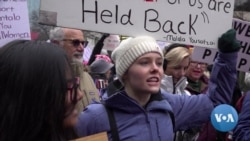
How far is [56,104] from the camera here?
1.38 meters

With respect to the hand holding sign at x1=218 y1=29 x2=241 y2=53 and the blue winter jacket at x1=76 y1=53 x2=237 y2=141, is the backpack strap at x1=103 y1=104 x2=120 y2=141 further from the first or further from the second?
the hand holding sign at x1=218 y1=29 x2=241 y2=53

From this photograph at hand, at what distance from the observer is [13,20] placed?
3184 millimetres

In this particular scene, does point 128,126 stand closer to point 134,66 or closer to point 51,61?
point 134,66

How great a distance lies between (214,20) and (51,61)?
1.51m

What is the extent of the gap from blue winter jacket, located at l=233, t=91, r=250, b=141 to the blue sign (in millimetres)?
182

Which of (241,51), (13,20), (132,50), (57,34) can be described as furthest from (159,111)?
(57,34)

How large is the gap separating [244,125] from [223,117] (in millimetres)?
291

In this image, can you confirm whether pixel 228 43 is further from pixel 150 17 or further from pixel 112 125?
pixel 112 125

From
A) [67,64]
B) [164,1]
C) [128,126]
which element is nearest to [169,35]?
[164,1]

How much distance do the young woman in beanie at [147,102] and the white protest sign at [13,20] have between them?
0.91 meters

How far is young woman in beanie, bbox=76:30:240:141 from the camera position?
7.84 feet

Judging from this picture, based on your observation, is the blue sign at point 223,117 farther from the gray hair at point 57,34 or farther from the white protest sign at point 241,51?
the gray hair at point 57,34

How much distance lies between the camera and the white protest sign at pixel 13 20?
3107mm

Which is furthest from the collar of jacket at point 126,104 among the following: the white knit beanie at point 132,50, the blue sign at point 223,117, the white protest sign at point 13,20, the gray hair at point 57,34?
the gray hair at point 57,34
